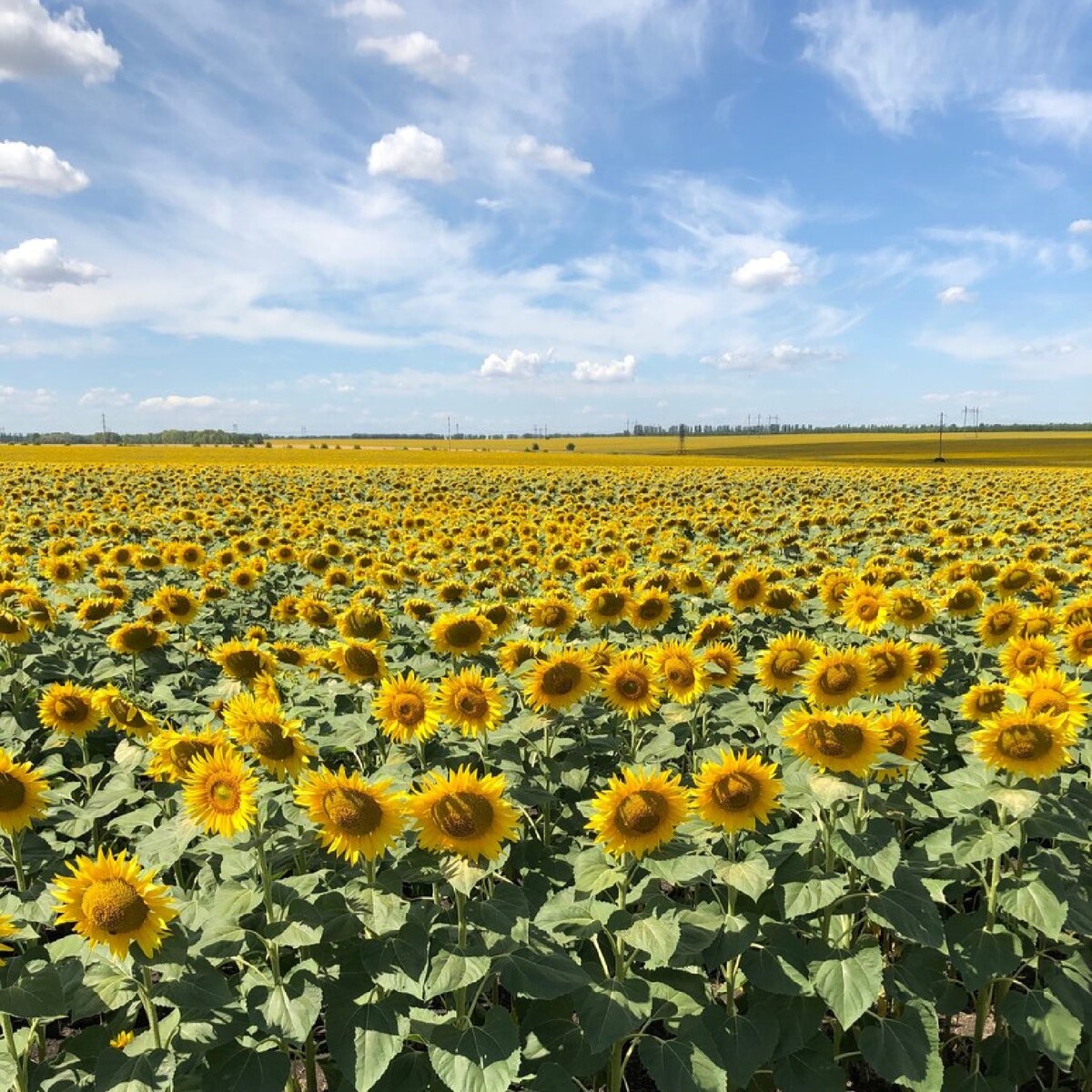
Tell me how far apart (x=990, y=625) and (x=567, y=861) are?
3931 millimetres

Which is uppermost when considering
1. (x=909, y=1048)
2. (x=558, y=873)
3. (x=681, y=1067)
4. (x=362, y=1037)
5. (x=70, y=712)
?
(x=70, y=712)

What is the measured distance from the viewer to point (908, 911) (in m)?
3.01

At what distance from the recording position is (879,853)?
2.98 metres

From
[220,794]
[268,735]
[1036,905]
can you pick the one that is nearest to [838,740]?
[1036,905]

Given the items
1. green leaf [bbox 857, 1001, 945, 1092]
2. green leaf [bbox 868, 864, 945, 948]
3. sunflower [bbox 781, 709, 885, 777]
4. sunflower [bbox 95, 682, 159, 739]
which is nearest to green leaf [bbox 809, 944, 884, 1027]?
green leaf [bbox 868, 864, 945, 948]

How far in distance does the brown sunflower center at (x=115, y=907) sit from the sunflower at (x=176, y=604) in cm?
484

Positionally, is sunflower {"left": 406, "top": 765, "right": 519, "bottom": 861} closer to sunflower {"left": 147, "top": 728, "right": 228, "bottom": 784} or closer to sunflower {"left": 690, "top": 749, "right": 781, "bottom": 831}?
sunflower {"left": 690, "top": 749, "right": 781, "bottom": 831}

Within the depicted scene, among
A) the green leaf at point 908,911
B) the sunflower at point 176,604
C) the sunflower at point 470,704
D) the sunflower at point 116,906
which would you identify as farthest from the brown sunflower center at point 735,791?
the sunflower at point 176,604

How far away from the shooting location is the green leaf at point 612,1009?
2689 millimetres

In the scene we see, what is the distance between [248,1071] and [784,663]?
343 cm

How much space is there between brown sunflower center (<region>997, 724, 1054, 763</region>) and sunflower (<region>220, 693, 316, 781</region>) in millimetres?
3096

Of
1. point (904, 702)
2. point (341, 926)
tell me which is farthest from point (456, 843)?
point (904, 702)

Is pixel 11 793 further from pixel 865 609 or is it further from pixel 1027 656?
pixel 865 609

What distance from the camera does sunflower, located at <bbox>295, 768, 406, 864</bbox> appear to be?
9.10ft
